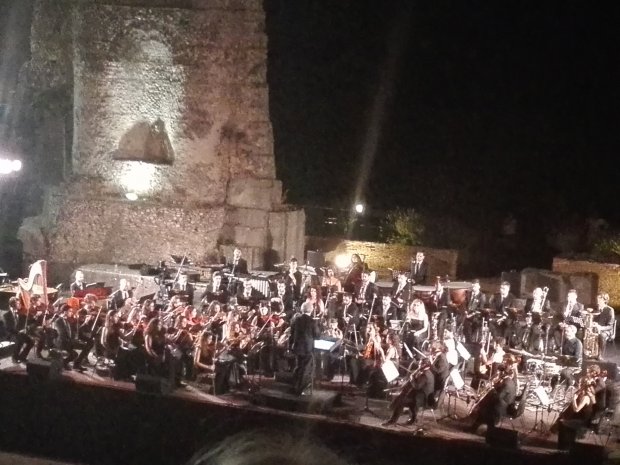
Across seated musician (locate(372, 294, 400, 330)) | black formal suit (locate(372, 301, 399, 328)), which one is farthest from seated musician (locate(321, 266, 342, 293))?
seated musician (locate(372, 294, 400, 330))

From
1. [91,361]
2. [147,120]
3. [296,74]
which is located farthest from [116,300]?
[296,74]

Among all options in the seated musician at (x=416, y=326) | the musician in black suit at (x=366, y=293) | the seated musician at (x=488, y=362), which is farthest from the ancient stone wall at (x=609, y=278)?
the seated musician at (x=488, y=362)

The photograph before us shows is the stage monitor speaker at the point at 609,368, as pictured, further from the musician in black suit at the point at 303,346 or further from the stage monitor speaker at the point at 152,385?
the stage monitor speaker at the point at 152,385

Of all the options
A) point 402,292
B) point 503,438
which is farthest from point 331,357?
point 503,438

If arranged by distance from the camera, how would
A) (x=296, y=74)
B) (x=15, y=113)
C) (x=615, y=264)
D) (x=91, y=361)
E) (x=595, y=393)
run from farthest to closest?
(x=296, y=74) < (x=15, y=113) < (x=615, y=264) < (x=91, y=361) < (x=595, y=393)

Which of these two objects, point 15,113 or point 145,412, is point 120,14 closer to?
→ point 15,113

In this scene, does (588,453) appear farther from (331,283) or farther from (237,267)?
(237,267)

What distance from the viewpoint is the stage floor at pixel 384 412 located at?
1178 centimetres

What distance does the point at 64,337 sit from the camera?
1402 cm

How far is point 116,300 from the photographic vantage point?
14977mm

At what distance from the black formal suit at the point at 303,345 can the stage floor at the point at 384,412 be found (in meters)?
0.29

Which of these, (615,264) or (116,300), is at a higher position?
(615,264)

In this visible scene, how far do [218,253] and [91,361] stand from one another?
5.64 meters

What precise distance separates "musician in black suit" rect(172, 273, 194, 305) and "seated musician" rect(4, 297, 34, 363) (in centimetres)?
271
